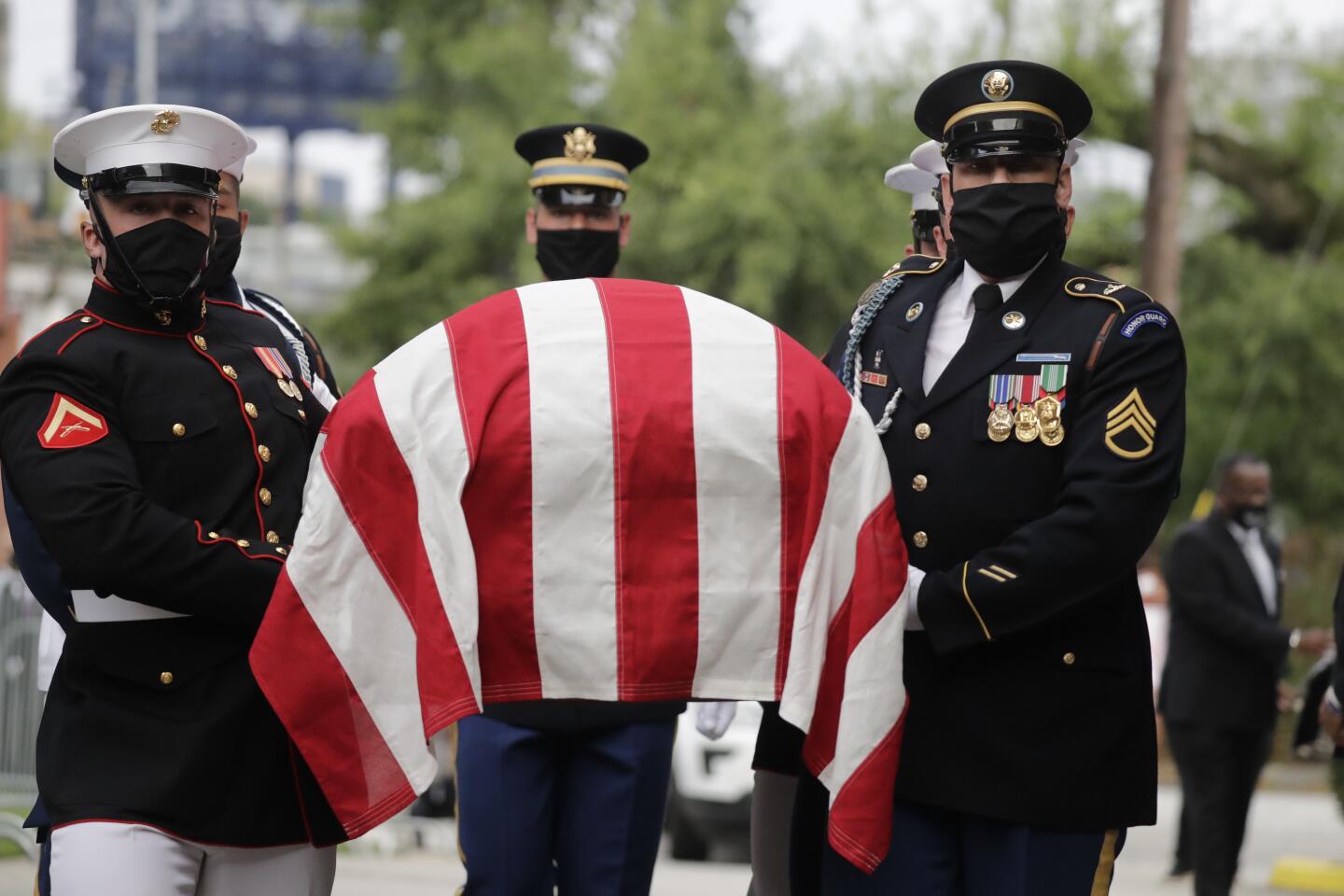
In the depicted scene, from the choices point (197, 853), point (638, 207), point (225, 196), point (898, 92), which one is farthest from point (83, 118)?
point (898, 92)

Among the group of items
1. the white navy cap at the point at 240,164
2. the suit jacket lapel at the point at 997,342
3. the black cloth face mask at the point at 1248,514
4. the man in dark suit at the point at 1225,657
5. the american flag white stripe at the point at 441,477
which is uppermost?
the white navy cap at the point at 240,164

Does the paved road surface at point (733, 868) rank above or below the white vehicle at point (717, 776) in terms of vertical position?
below

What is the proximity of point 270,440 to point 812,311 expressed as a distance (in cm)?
1406

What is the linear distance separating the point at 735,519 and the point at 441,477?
525mm

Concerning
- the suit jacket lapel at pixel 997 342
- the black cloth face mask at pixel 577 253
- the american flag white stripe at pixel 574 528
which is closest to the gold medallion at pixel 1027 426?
the suit jacket lapel at pixel 997 342

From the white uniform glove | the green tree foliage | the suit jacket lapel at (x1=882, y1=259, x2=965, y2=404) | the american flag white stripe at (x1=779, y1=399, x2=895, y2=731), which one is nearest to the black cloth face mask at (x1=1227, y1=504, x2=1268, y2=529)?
the white uniform glove

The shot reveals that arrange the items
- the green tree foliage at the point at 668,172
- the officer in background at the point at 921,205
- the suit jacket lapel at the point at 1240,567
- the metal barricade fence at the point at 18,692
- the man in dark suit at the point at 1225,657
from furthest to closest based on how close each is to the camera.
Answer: the green tree foliage at the point at 668,172, the metal barricade fence at the point at 18,692, the suit jacket lapel at the point at 1240,567, the man in dark suit at the point at 1225,657, the officer in background at the point at 921,205

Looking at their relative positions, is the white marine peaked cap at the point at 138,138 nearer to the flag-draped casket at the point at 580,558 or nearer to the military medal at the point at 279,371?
the military medal at the point at 279,371

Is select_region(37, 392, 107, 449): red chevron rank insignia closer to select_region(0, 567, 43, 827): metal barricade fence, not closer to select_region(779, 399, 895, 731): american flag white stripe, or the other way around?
select_region(779, 399, 895, 731): american flag white stripe

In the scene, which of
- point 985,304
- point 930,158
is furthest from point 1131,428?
point 930,158

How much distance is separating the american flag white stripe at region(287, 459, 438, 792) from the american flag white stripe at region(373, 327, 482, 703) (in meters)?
0.11

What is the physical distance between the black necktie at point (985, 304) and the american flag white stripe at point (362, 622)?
124 centimetres

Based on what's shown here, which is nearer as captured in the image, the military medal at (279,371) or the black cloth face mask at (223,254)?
the military medal at (279,371)

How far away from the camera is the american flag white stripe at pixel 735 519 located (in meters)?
3.44
